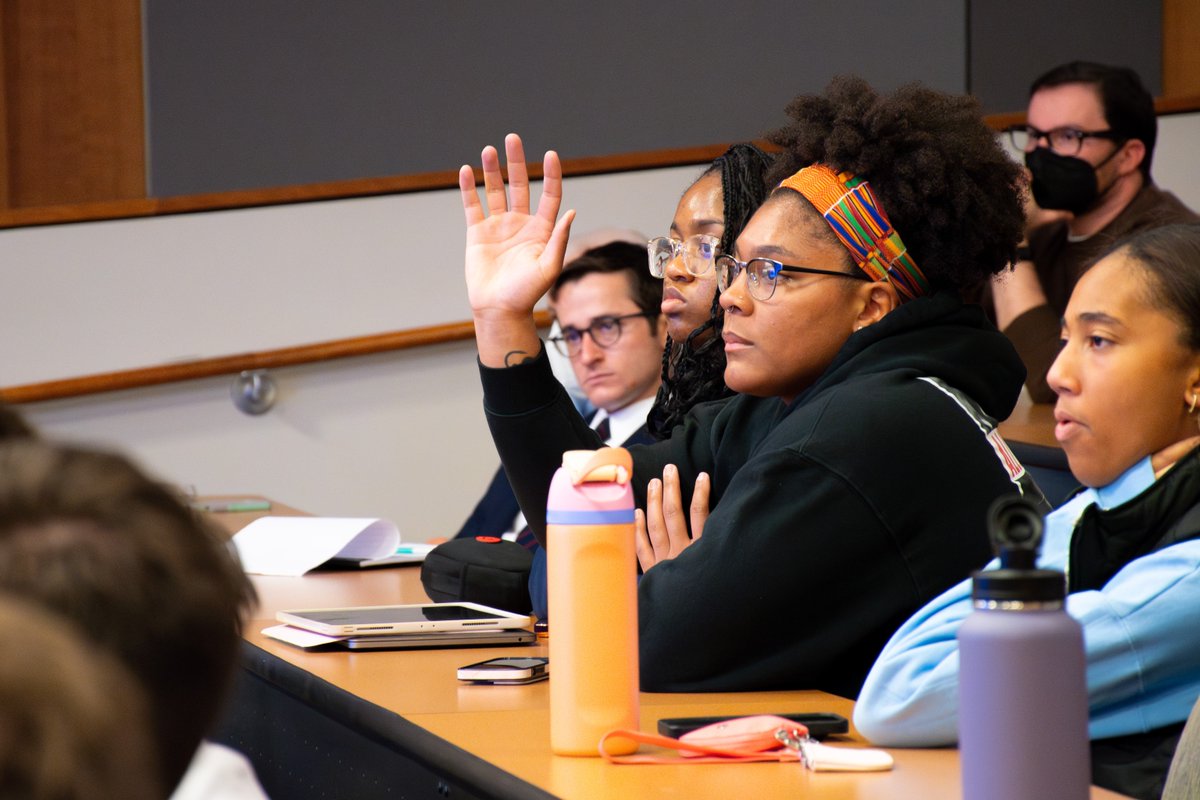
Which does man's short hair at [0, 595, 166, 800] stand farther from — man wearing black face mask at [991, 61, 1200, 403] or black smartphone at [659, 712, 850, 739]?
man wearing black face mask at [991, 61, 1200, 403]

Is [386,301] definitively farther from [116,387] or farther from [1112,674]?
[1112,674]

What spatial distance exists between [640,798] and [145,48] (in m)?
3.75

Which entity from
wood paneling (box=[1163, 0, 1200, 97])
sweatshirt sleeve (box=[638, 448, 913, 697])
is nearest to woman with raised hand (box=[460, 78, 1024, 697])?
sweatshirt sleeve (box=[638, 448, 913, 697])

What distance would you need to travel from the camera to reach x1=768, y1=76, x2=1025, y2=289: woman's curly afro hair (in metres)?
1.76

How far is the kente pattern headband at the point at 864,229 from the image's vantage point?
1759 mm

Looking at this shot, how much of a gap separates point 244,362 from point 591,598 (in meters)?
3.29

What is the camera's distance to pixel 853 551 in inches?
58.8

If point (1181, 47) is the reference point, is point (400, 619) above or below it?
below

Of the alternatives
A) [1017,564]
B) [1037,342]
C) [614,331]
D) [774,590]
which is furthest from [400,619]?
[1037,342]

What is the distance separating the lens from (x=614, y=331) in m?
3.08

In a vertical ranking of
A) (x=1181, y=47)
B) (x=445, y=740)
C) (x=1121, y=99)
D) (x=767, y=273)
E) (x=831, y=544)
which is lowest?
(x=445, y=740)

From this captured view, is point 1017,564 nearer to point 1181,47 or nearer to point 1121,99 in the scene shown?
point 1121,99

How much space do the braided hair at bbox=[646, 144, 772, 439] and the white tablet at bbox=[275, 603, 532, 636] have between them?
58 centimetres

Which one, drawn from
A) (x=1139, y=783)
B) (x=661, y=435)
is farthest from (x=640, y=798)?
(x=661, y=435)
